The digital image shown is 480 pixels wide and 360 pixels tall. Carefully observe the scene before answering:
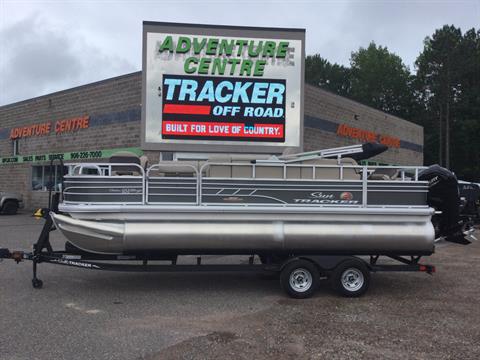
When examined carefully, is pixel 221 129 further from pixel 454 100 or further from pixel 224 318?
pixel 454 100

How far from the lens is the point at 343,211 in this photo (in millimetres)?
6320

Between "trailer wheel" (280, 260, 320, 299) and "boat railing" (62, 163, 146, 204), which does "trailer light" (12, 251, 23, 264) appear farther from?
"trailer wheel" (280, 260, 320, 299)

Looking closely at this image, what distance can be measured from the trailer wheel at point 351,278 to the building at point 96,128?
10887 millimetres

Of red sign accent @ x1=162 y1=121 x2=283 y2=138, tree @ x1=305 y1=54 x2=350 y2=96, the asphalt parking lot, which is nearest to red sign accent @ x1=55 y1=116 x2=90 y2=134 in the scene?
red sign accent @ x1=162 y1=121 x2=283 y2=138

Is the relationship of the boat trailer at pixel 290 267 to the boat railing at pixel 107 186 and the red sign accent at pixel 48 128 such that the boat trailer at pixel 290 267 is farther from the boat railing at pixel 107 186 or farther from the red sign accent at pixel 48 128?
the red sign accent at pixel 48 128

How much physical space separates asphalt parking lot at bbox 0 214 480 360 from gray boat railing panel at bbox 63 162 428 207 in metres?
1.32

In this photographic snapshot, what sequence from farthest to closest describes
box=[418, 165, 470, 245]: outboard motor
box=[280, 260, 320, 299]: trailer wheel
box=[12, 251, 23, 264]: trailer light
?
box=[418, 165, 470, 245]: outboard motor
box=[12, 251, 23, 264]: trailer light
box=[280, 260, 320, 299]: trailer wheel

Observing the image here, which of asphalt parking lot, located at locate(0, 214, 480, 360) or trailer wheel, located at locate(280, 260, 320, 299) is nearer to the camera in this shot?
asphalt parking lot, located at locate(0, 214, 480, 360)

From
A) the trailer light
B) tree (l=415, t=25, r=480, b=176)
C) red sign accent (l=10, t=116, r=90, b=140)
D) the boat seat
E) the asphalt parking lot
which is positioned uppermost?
tree (l=415, t=25, r=480, b=176)

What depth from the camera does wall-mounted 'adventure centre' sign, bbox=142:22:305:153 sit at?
13297 mm

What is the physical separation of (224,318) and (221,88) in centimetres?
907

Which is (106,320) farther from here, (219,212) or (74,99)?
(74,99)

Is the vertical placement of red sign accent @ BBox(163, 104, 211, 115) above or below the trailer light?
above

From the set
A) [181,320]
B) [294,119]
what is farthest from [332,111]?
[181,320]
